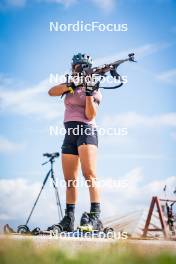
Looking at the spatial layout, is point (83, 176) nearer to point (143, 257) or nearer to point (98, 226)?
point (98, 226)

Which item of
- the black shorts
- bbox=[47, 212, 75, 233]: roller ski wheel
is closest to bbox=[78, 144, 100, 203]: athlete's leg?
the black shorts

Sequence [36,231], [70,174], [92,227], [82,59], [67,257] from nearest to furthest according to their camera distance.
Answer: [67,257], [92,227], [36,231], [70,174], [82,59]

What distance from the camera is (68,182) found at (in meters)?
3.48

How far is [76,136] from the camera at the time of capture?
350 cm

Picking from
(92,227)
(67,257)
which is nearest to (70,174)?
(92,227)

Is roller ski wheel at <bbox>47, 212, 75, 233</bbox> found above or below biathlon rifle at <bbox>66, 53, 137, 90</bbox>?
below

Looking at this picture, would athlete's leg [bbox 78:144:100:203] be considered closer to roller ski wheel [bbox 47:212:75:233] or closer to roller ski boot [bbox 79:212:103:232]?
roller ski boot [bbox 79:212:103:232]

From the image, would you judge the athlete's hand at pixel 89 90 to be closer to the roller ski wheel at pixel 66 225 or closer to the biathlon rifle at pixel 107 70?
the biathlon rifle at pixel 107 70

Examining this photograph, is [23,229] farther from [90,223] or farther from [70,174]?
[90,223]

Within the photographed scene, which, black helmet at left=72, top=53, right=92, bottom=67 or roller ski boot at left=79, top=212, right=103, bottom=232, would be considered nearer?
roller ski boot at left=79, top=212, right=103, bottom=232

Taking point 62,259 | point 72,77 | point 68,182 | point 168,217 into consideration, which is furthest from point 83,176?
point 62,259

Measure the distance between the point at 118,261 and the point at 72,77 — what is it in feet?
8.70

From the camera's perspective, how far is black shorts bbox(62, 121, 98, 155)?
11.2 ft

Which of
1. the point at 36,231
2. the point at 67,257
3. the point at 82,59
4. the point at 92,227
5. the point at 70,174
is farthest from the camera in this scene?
the point at 82,59
